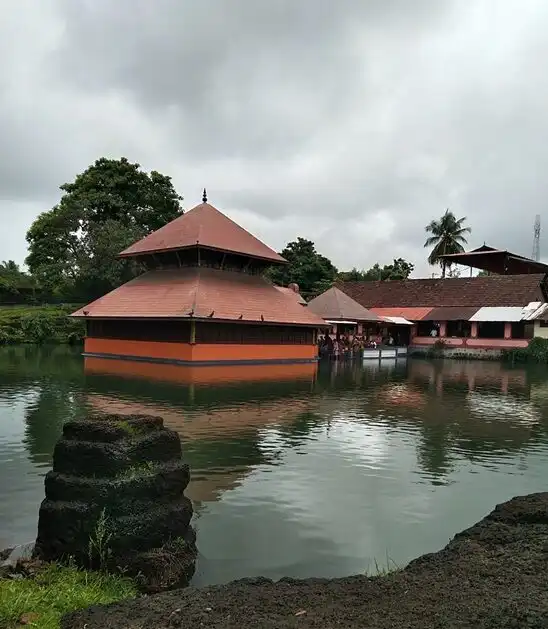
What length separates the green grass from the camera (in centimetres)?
323

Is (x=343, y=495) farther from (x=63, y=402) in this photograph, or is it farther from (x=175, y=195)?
(x=175, y=195)

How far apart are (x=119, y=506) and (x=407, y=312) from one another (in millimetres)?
38937

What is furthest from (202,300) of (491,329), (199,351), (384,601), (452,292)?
(452,292)

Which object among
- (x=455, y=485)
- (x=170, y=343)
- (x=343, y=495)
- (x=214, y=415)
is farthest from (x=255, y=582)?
(x=170, y=343)

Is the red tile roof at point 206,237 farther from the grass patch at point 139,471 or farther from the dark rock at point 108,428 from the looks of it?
the grass patch at point 139,471

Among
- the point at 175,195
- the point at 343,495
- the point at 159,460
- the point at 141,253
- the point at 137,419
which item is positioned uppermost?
the point at 175,195

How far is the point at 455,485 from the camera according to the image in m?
7.24

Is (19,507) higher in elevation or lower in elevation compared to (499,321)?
lower

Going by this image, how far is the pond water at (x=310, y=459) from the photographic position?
17.6 feet

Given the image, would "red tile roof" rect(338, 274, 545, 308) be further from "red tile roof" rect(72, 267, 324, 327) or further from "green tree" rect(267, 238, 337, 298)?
"red tile roof" rect(72, 267, 324, 327)

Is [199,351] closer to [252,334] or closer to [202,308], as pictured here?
[202,308]

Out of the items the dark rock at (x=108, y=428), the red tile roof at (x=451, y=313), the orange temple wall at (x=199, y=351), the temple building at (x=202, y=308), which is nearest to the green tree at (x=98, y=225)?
the temple building at (x=202, y=308)

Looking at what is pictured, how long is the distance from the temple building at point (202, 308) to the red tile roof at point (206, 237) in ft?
0.21

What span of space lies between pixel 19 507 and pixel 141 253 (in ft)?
78.7
